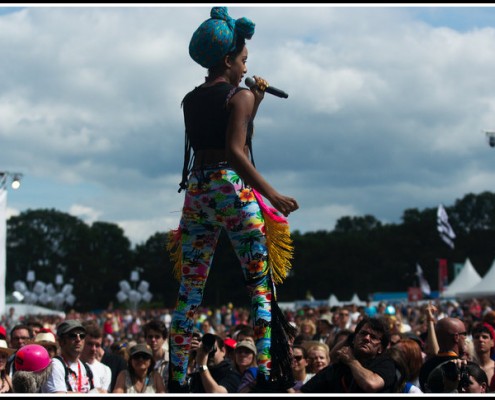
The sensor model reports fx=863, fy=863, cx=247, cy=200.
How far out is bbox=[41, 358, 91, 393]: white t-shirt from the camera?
254 inches

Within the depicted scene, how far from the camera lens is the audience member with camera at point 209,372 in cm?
621

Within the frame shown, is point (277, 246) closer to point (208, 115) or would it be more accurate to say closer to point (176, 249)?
point (176, 249)

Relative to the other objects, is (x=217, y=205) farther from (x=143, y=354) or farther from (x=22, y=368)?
(x=143, y=354)

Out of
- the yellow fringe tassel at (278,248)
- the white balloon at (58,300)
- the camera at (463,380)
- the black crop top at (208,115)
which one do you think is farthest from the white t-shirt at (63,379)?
the white balloon at (58,300)

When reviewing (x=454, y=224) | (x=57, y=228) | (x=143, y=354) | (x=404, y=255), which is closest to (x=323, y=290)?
(x=404, y=255)

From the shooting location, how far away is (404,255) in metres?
117

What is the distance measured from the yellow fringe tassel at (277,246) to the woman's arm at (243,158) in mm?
289

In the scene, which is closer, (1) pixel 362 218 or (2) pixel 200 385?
(2) pixel 200 385

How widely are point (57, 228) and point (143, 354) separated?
13872 centimetres

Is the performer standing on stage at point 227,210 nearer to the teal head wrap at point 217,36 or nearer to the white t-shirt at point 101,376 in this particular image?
the teal head wrap at point 217,36

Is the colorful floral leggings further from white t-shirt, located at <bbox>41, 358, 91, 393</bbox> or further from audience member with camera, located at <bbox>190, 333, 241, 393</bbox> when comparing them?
white t-shirt, located at <bbox>41, 358, 91, 393</bbox>

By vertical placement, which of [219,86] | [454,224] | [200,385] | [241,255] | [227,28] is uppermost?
[454,224]

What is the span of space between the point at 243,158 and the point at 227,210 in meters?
0.37

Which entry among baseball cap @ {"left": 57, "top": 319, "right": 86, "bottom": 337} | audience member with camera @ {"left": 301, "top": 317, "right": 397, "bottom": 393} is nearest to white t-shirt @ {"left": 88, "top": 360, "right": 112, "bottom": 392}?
baseball cap @ {"left": 57, "top": 319, "right": 86, "bottom": 337}
